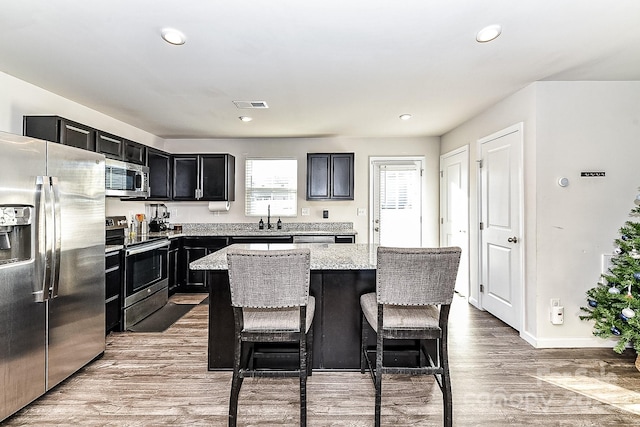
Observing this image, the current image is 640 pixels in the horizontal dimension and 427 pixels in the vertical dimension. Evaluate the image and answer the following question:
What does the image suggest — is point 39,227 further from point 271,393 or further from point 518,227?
point 518,227

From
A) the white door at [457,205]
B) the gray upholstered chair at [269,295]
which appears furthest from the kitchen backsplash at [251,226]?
the gray upholstered chair at [269,295]

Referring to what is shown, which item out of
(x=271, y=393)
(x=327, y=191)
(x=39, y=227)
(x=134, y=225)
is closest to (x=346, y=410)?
(x=271, y=393)

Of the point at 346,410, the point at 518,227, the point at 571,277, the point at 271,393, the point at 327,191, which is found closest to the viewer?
the point at 346,410

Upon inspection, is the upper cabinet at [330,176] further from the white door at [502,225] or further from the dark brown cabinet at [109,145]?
the dark brown cabinet at [109,145]

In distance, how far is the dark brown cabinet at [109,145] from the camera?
3.36 m

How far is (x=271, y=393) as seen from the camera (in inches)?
90.1

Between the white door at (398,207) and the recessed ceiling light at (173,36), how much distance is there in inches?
149

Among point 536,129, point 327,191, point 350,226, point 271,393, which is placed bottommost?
point 271,393

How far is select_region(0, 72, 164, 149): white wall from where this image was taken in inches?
111

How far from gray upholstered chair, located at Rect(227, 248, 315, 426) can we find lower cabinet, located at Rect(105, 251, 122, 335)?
2.05m

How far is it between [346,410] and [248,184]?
13.3 ft

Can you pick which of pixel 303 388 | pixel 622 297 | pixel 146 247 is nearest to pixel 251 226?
pixel 146 247

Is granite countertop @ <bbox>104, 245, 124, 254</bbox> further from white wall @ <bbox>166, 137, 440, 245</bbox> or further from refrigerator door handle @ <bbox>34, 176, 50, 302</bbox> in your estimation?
white wall @ <bbox>166, 137, 440, 245</bbox>

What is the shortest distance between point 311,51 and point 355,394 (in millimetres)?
2396
